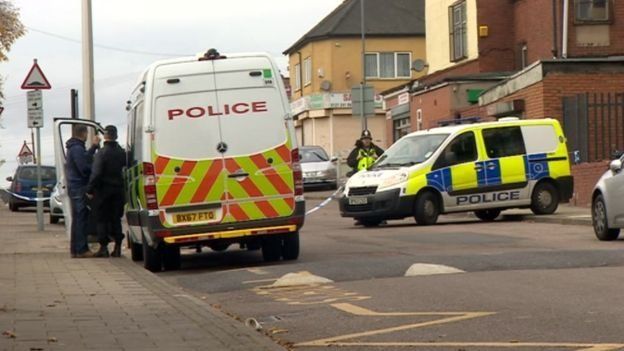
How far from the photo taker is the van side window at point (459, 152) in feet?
83.8

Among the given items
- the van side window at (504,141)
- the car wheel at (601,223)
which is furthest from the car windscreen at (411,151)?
the car wheel at (601,223)

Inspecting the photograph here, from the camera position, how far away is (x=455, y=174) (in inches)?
1007

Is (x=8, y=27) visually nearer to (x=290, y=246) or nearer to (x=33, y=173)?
(x=33, y=173)

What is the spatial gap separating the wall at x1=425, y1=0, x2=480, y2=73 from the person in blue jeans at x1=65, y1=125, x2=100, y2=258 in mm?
28894

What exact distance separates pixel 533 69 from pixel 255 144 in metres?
16.9

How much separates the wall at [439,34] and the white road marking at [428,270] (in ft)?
108

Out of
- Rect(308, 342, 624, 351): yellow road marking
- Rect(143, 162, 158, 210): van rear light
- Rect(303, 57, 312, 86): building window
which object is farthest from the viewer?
Rect(303, 57, 312, 86): building window

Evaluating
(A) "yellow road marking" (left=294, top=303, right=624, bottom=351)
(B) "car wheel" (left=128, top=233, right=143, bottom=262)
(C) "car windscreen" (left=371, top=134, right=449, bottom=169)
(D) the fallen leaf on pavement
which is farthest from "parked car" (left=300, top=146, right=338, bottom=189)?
(D) the fallen leaf on pavement

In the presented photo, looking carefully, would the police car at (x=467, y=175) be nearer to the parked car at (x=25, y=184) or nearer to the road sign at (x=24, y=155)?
the parked car at (x=25, y=184)

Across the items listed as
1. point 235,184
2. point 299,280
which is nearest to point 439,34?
point 235,184

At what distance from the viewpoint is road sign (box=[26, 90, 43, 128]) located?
2864 centimetres

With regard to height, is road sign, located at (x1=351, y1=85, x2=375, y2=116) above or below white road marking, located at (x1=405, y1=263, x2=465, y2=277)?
above

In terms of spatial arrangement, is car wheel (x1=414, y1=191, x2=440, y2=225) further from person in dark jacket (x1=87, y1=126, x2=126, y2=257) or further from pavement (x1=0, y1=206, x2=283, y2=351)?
pavement (x1=0, y1=206, x2=283, y2=351)

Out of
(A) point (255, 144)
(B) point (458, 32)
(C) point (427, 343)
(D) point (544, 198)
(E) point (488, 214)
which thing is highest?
(B) point (458, 32)
